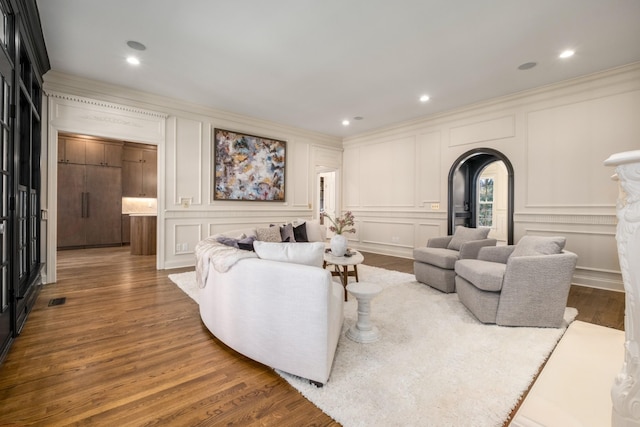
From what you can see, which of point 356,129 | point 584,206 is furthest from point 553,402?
point 356,129

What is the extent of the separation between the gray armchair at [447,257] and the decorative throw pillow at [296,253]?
2240mm

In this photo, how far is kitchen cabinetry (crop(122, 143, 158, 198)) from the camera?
303 inches

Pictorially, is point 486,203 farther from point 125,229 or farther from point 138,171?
point 125,229

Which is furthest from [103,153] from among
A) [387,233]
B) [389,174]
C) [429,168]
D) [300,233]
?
[429,168]

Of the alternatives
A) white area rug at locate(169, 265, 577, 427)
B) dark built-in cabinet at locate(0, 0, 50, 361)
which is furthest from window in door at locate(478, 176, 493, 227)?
dark built-in cabinet at locate(0, 0, 50, 361)

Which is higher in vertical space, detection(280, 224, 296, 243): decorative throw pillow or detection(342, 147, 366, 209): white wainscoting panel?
detection(342, 147, 366, 209): white wainscoting panel

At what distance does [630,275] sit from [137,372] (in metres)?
2.54

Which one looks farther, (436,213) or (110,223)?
(110,223)

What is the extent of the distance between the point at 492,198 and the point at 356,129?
4.36 metres

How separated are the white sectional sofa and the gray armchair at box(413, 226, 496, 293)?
2016 millimetres

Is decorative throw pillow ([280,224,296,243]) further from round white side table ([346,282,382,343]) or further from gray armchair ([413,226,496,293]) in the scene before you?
round white side table ([346,282,382,343])

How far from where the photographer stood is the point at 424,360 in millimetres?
2086

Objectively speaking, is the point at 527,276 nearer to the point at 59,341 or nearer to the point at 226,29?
the point at 226,29

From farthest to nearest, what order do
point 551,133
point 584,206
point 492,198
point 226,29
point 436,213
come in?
point 492,198 → point 436,213 → point 551,133 → point 584,206 → point 226,29
